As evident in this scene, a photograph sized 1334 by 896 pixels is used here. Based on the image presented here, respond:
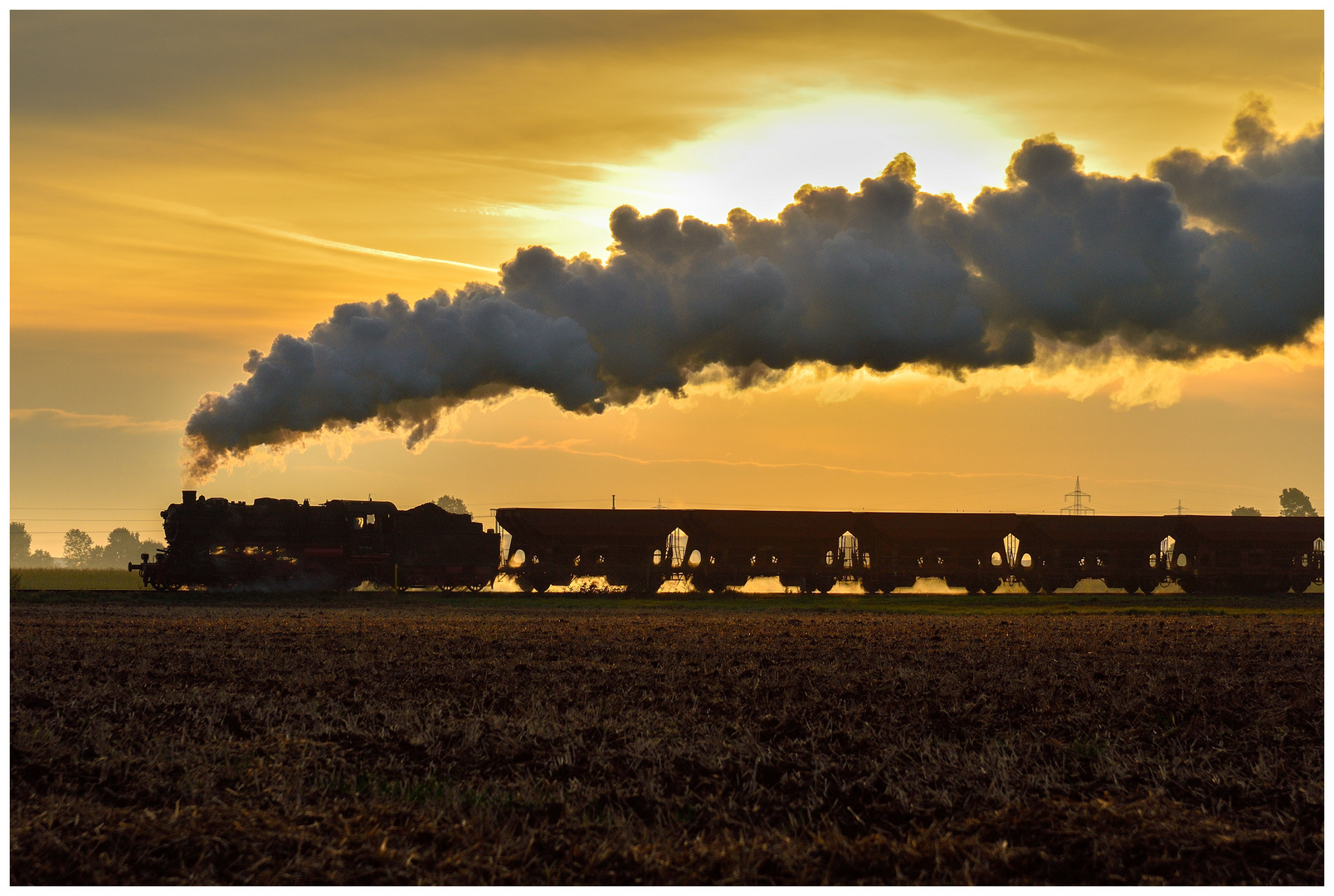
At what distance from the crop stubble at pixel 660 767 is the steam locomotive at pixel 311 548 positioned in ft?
76.6

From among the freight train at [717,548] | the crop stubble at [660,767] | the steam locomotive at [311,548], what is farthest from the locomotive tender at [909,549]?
the crop stubble at [660,767]

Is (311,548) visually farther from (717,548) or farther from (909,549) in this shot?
(909,549)

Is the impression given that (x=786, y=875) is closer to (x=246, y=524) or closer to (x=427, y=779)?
(x=427, y=779)

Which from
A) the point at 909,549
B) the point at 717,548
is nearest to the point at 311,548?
the point at 717,548

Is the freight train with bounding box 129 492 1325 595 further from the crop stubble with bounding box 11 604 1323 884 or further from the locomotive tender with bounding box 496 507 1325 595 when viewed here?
the crop stubble with bounding box 11 604 1323 884

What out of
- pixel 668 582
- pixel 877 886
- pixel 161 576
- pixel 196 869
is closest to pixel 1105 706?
pixel 877 886

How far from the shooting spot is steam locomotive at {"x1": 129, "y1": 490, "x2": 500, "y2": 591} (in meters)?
43.7

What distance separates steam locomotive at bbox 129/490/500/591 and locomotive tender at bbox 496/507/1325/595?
2.84m

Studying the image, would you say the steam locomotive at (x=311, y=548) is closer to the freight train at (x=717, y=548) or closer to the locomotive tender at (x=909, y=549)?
the freight train at (x=717, y=548)

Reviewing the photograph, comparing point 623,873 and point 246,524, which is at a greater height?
point 246,524

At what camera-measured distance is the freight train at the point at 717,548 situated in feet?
145

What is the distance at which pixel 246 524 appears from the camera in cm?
4409

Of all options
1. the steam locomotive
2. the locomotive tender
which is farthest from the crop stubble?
the locomotive tender

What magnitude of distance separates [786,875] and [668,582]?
41457mm
